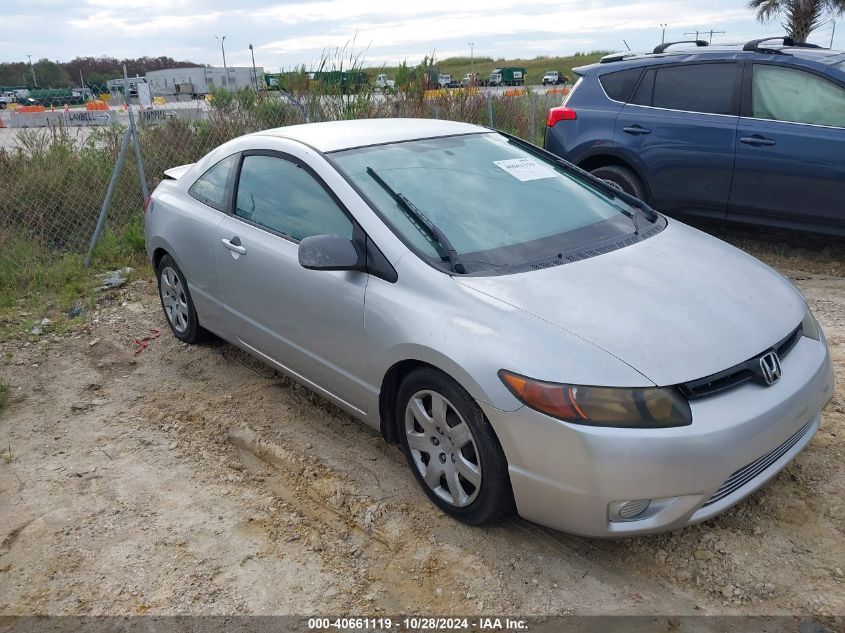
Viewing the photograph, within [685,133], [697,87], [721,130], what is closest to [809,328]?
[721,130]

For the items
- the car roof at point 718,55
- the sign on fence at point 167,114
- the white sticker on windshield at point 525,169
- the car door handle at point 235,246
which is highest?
the car roof at point 718,55

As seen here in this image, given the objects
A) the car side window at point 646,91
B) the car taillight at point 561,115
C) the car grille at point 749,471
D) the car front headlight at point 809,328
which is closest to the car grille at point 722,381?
the car grille at point 749,471

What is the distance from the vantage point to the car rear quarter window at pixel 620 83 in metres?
7.04

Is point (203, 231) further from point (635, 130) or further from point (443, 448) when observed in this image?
point (635, 130)

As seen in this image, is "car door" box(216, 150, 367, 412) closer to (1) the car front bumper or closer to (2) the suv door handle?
(1) the car front bumper

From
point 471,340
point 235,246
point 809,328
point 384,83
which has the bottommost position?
point 809,328

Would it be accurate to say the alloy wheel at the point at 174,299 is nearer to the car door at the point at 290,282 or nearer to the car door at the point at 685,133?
the car door at the point at 290,282

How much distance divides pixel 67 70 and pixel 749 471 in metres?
65.6

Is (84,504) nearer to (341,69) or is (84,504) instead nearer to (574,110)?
(574,110)

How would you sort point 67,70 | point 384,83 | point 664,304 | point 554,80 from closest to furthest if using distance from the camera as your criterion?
point 664,304 < point 384,83 < point 554,80 < point 67,70

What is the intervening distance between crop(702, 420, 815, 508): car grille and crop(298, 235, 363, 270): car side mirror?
1697 mm

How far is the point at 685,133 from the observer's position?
6.57m

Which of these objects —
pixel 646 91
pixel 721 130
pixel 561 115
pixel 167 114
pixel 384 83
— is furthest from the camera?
pixel 384 83

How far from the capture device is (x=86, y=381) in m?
4.86
